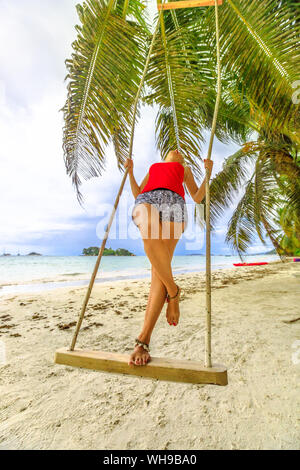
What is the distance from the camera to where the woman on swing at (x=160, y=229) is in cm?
168

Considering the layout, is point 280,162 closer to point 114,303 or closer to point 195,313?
point 195,313

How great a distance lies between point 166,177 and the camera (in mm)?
1813

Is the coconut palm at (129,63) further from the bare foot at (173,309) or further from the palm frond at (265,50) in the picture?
the bare foot at (173,309)

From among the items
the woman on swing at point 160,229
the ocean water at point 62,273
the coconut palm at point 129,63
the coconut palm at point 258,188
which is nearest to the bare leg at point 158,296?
the woman on swing at point 160,229

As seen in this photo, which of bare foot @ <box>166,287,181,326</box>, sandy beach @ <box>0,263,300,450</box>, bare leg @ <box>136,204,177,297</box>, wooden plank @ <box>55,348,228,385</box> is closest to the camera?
wooden plank @ <box>55,348,228,385</box>

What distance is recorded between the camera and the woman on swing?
1676 mm

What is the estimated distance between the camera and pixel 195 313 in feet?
13.9

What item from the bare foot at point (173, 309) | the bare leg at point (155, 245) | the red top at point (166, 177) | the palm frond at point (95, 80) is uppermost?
the palm frond at point (95, 80)

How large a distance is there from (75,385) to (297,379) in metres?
1.81

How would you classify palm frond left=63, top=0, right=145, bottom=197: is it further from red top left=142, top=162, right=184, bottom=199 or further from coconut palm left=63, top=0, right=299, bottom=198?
red top left=142, top=162, right=184, bottom=199

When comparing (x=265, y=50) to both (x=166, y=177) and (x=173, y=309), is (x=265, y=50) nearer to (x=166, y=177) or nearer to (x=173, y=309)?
(x=166, y=177)

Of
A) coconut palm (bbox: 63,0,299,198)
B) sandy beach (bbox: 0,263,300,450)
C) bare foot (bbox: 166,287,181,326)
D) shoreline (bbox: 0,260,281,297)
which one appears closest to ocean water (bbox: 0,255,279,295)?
shoreline (bbox: 0,260,281,297)
